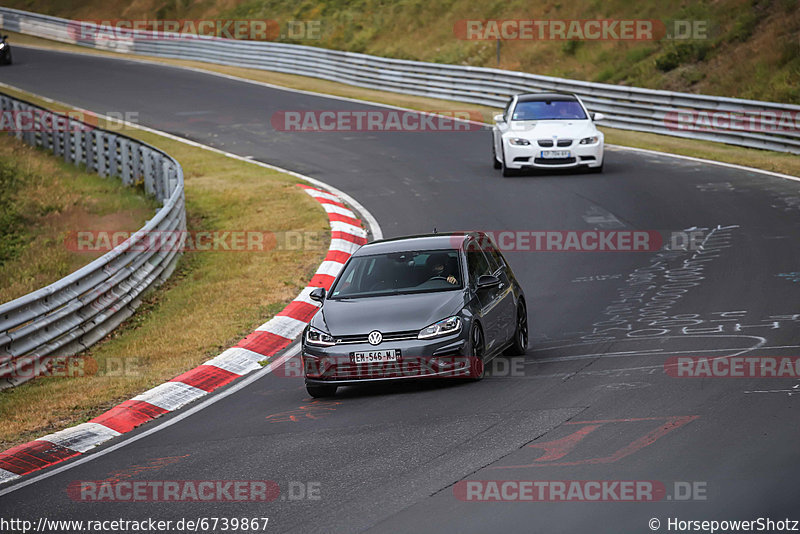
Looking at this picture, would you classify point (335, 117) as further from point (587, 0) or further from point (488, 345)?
point (488, 345)

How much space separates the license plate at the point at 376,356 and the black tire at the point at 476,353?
0.74 metres

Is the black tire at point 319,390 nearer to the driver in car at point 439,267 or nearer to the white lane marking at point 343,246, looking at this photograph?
the driver in car at point 439,267

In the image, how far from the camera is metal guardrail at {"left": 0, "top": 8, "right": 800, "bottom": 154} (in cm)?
2630

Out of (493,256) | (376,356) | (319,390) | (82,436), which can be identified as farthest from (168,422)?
(493,256)

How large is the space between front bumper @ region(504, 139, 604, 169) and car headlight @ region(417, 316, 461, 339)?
42.5 feet

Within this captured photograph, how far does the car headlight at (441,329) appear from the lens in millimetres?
10344

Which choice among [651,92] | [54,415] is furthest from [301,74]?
[54,415]

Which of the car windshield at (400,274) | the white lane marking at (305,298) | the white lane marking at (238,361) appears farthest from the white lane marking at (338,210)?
the car windshield at (400,274)

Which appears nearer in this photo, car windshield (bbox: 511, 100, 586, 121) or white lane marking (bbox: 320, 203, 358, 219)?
white lane marking (bbox: 320, 203, 358, 219)

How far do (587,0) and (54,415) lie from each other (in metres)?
33.4

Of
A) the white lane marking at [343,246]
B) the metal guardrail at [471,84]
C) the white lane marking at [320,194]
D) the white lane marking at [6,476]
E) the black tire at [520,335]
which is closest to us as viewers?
the white lane marking at [6,476]

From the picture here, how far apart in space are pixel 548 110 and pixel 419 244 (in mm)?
12455

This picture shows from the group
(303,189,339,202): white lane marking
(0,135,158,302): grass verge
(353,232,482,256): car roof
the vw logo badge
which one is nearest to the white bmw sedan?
(303,189,339,202): white lane marking

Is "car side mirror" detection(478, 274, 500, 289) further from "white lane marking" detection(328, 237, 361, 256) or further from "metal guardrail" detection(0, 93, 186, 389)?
"white lane marking" detection(328, 237, 361, 256)
